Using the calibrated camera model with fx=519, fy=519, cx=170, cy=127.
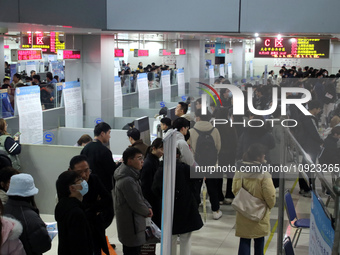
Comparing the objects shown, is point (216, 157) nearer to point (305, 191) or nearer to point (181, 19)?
point (305, 191)

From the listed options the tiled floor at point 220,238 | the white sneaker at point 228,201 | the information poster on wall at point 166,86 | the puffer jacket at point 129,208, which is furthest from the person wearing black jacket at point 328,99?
the puffer jacket at point 129,208

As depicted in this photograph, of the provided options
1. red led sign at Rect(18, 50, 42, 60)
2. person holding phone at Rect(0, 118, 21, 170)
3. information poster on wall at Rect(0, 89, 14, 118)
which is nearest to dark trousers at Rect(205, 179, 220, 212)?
person holding phone at Rect(0, 118, 21, 170)

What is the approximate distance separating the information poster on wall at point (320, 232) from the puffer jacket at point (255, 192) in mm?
1711

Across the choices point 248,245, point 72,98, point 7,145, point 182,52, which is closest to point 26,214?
point 248,245

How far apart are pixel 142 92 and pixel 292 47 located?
5841 millimetres

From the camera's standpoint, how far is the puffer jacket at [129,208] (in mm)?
4941

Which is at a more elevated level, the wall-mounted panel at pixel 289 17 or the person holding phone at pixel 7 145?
the wall-mounted panel at pixel 289 17

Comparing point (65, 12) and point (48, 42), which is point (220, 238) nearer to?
point (65, 12)

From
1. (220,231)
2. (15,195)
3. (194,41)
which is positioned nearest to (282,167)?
(15,195)

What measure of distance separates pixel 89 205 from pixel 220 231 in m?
2.97

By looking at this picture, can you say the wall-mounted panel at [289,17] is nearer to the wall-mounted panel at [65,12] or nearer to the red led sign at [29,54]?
the wall-mounted panel at [65,12]

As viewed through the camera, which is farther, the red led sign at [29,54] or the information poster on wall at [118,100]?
the red led sign at [29,54]

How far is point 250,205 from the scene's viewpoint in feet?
17.0

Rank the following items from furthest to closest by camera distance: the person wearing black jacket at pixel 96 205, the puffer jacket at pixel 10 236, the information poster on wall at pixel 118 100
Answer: the information poster on wall at pixel 118 100 < the person wearing black jacket at pixel 96 205 < the puffer jacket at pixel 10 236
